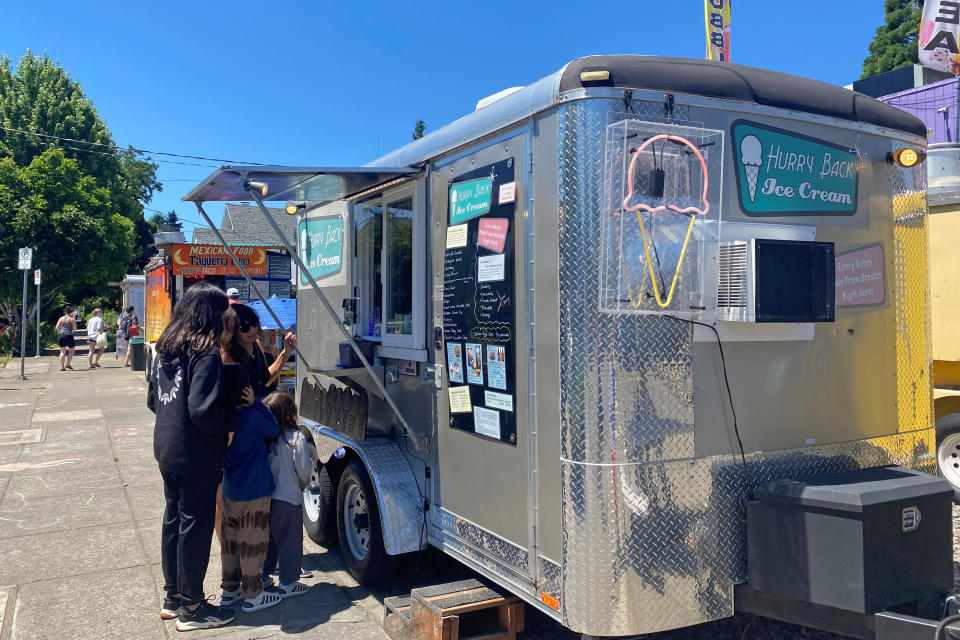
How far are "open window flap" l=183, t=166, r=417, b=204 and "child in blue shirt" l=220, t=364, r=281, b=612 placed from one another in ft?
3.65

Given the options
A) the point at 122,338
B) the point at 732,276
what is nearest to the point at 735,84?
the point at 732,276

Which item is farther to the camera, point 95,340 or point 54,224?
point 54,224

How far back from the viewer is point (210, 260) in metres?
14.5

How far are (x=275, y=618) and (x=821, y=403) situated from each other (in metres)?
3.24

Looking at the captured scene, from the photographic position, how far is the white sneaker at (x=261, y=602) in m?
4.39

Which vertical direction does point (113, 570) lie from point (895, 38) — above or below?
below

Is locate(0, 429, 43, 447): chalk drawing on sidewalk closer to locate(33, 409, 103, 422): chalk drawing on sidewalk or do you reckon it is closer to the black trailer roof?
locate(33, 409, 103, 422): chalk drawing on sidewalk

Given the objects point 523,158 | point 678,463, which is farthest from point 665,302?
point 523,158

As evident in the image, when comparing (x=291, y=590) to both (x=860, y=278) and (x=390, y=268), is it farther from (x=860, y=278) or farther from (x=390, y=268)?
(x=860, y=278)

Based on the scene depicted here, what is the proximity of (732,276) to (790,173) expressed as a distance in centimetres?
66

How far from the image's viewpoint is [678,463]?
3.03 m

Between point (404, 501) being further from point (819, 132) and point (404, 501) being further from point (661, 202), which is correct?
point (819, 132)

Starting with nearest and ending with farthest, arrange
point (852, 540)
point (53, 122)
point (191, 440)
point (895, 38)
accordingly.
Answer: point (852, 540), point (191, 440), point (53, 122), point (895, 38)

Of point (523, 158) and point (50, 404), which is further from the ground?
point (523, 158)
